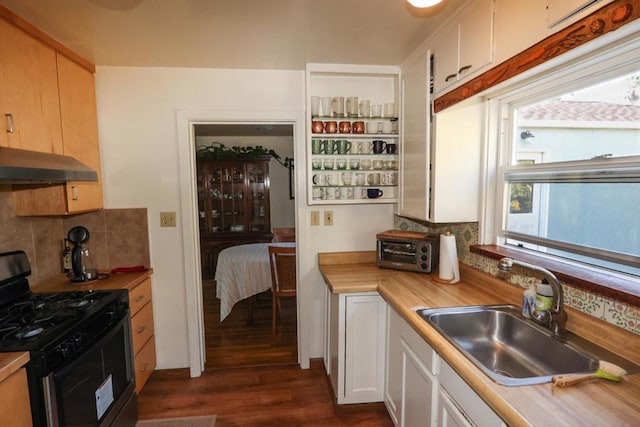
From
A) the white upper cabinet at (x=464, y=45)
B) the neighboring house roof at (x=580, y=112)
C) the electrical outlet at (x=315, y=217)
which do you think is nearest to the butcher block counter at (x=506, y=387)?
the electrical outlet at (x=315, y=217)

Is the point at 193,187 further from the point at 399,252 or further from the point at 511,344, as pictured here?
the point at 511,344

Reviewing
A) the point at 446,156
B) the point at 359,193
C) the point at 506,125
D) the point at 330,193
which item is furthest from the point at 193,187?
the point at 506,125

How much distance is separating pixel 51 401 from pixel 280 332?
2.04 m

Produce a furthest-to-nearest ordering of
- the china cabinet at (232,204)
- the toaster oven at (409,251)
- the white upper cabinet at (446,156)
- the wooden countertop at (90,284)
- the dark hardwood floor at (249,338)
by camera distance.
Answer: the china cabinet at (232,204) < the dark hardwood floor at (249,338) < the toaster oven at (409,251) < the wooden countertop at (90,284) < the white upper cabinet at (446,156)

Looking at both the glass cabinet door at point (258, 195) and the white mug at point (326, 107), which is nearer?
the white mug at point (326, 107)

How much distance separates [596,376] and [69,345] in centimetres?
193

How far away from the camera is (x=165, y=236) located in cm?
237

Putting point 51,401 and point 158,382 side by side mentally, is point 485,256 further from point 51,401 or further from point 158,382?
point 158,382

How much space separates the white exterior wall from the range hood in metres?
0.50

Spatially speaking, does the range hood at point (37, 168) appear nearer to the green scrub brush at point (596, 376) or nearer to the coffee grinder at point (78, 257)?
the coffee grinder at point (78, 257)

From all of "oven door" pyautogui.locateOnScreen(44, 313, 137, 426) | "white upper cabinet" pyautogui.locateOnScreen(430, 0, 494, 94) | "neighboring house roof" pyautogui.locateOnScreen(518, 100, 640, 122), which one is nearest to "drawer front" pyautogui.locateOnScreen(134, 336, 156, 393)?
"oven door" pyautogui.locateOnScreen(44, 313, 137, 426)

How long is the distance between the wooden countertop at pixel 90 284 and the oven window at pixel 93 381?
0.28 meters

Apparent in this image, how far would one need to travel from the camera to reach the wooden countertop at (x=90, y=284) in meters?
1.98

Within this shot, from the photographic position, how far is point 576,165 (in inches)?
54.0
